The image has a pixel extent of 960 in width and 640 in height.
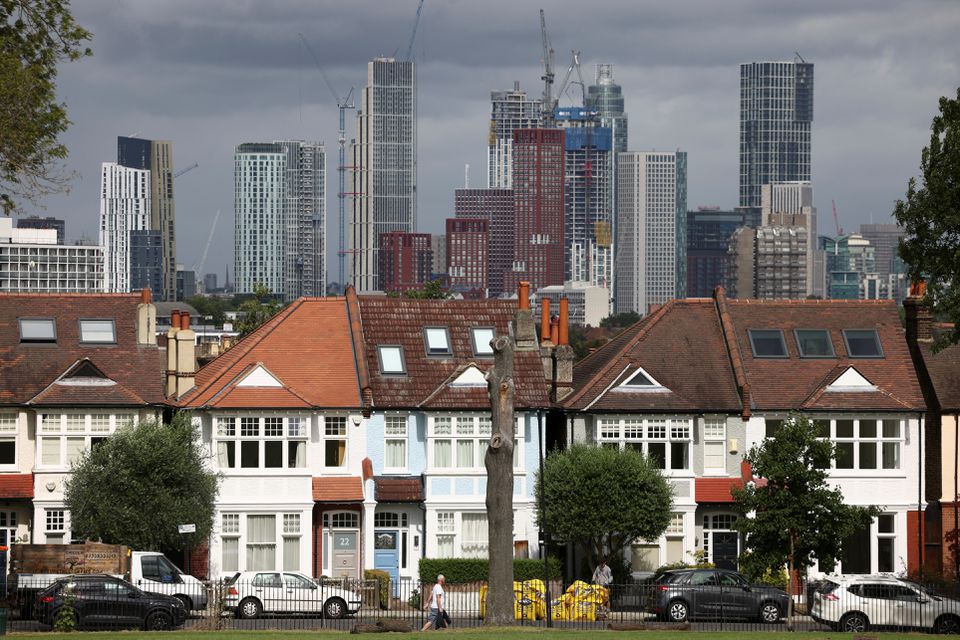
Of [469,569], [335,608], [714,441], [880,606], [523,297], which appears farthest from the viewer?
[523,297]

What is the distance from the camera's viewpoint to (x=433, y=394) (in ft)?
204

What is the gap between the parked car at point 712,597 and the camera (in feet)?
169

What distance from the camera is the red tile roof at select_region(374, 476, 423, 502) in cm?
6122

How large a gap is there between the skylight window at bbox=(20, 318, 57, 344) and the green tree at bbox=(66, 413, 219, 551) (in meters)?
6.82

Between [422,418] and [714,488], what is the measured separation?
1045 centimetres

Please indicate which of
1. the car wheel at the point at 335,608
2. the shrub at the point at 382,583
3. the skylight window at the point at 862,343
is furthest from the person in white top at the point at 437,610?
the skylight window at the point at 862,343

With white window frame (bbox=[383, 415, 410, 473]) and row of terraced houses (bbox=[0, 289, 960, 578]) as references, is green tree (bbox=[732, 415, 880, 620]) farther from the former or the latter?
white window frame (bbox=[383, 415, 410, 473])

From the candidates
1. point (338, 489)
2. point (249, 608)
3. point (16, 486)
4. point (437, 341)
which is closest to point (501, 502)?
point (249, 608)

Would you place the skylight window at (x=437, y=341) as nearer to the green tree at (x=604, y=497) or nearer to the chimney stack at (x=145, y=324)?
the green tree at (x=604, y=497)

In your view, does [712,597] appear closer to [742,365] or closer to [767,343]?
[742,365]

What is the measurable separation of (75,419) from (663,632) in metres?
25.2

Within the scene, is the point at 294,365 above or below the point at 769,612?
above

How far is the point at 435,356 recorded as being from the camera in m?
63.5

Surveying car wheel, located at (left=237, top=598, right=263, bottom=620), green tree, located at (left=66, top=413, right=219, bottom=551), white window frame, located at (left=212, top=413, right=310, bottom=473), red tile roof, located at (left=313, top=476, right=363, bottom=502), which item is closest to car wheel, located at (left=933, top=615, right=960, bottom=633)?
car wheel, located at (left=237, top=598, right=263, bottom=620)
